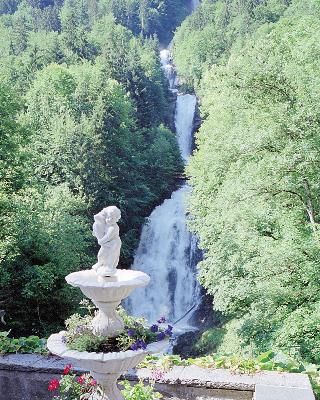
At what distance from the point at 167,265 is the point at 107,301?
23.1 m

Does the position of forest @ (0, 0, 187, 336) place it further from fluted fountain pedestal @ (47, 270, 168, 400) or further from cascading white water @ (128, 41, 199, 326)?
fluted fountain pedestal @ (47, 270, 168, 400)

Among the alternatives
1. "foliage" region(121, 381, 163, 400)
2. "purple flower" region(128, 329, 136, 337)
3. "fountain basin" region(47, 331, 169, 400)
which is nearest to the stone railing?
"foliage" region(121, 381, 163, 400)

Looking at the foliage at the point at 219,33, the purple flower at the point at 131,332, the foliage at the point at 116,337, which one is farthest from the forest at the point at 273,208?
the foliage at the point at 219,33

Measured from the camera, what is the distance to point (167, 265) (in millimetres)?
29125

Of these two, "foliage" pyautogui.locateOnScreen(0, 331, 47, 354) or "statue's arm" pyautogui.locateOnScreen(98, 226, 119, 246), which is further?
"foliage" pyautogui.locateOnScreen(0, 331, 47, 354)

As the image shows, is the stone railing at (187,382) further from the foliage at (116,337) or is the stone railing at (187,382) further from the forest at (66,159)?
the forest at (66,159)

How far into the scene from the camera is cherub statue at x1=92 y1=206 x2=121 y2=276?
6.25m

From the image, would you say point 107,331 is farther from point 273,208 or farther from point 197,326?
point 197,326

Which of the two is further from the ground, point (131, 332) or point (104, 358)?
point (131, 332)

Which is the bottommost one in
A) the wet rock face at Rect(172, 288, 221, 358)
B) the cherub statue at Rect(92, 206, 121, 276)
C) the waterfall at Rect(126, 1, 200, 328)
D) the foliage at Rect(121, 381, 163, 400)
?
the wet rock face at Rect(172, 288, 221, 358)

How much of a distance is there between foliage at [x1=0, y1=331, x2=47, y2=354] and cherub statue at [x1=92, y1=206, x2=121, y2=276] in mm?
3582

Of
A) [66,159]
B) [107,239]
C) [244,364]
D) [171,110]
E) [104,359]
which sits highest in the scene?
[171,110]

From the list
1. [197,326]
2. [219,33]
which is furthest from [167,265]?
[219,33]

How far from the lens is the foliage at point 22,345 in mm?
9195
